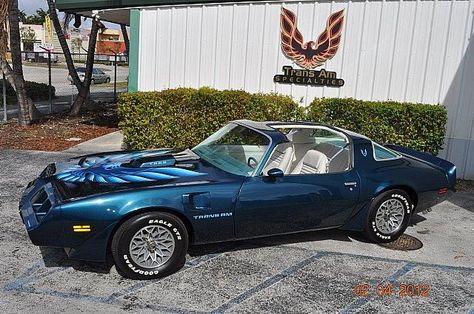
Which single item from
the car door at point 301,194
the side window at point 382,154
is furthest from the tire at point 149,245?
the side window at point 382,154

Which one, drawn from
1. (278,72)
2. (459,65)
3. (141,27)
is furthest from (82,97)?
(459,65)

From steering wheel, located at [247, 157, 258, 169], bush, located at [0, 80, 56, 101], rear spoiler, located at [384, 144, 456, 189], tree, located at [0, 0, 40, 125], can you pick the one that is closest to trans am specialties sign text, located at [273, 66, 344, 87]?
rear spoiler, located at [384, 144, 456, 189]

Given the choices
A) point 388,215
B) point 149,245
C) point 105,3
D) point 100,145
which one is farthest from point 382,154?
point 105,3

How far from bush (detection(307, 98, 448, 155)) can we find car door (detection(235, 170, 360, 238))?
3.57m

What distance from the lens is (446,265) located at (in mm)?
4723

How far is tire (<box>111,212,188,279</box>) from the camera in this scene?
12.7 ft

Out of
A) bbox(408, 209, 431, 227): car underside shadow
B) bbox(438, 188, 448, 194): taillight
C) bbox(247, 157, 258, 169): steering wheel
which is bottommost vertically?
bbox(408, 209, 431, 227): car underside shadow

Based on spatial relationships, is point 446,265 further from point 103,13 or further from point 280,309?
point 103,13

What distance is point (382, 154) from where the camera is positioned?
5270 millimetres

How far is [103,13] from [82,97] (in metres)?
4.71

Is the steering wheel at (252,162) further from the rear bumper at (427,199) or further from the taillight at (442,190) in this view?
the taillight at (442,190)

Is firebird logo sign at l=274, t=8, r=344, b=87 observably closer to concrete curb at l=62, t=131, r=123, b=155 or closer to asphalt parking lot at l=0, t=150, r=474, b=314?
concrete curb at l=62, t=131, r=123, b=155

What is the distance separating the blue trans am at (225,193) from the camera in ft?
12.6

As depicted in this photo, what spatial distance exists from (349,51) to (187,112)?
11.2ft
